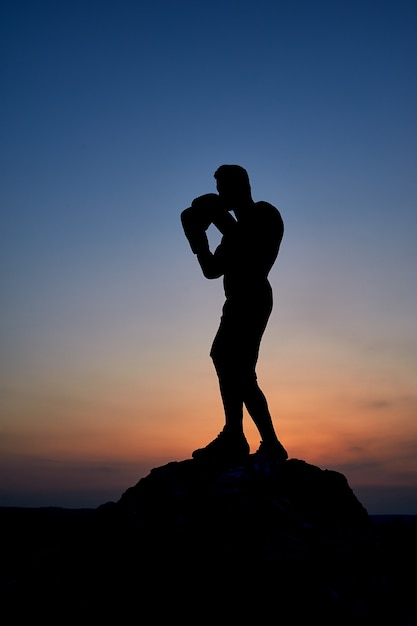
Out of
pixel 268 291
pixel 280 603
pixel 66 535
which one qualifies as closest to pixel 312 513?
pixel 280 603

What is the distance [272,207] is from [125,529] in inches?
160

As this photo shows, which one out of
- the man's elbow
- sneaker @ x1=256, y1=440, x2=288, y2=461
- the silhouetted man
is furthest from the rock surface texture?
the man's elbow

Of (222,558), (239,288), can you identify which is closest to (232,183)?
(239,288)

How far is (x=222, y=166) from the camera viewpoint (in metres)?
7.36

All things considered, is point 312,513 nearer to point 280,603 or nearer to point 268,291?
point 280,603

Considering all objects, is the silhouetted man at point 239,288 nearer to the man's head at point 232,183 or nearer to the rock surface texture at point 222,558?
the man's head at point 232,183

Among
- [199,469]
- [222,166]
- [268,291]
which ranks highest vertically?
[222,166]

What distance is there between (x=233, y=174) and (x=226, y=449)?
3.29 metres

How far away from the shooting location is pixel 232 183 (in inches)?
289

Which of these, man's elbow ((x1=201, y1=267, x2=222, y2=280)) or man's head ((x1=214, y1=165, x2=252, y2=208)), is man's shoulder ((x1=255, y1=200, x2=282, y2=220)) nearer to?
man's head ((x1=214, y1=165, x2=252, y2=208))

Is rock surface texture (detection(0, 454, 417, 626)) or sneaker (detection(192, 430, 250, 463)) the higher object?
sneaker (detection(192, 430, 250, 463))

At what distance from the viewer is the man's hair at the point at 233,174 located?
288 inches

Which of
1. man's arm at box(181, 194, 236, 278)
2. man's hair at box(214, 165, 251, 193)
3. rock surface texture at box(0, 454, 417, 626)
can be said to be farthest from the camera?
man's hair at box(214, 165, 251, 193)

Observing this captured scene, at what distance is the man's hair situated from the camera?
24.0ft
